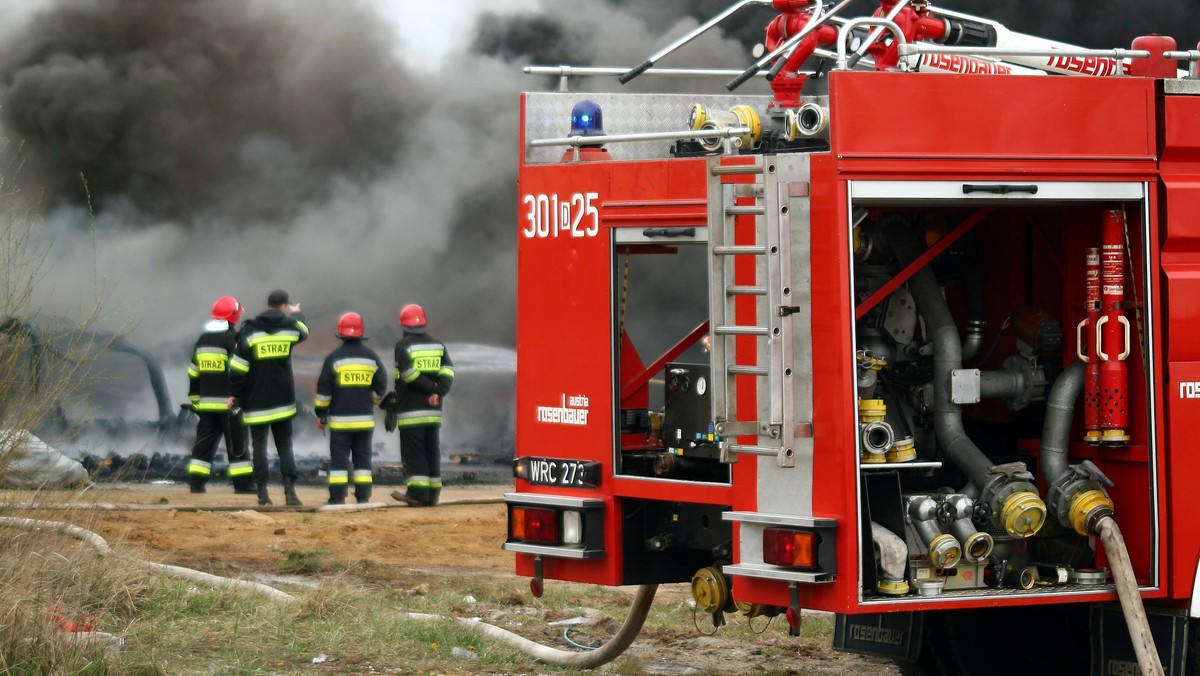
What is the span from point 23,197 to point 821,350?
1424 cm

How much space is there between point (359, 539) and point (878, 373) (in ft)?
22.9

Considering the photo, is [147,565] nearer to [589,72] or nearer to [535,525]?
[535,525]

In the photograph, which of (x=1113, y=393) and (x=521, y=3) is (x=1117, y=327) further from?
(x=521, y=3)

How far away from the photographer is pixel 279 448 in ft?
50.0

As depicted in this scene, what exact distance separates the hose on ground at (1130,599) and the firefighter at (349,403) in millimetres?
9395

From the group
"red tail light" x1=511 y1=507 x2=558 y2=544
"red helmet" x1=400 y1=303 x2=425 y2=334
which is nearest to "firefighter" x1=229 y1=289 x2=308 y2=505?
"red helmet" x1=400 y1=303 x2=425 y2=334

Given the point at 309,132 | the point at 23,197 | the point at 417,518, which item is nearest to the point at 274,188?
the point at 309,132

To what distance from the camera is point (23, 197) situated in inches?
712

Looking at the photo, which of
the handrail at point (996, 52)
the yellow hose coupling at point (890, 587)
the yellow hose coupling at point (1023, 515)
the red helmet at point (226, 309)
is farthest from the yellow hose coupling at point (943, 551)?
the red helmet at point (226, 309)

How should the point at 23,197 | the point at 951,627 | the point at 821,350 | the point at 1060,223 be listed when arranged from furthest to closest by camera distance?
the point at 23,197 < the point at 951,627 < the point at 1060,223 < the point at 821,350

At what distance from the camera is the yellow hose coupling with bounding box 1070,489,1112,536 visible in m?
6.38

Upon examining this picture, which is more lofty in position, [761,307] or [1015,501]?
[761,307]

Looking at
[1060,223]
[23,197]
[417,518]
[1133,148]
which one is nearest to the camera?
[1133,148]

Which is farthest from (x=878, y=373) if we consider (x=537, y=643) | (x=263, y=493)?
(x=263, y=493)
